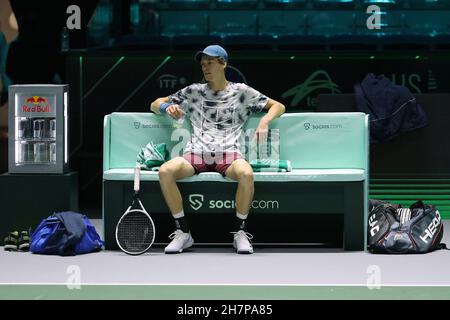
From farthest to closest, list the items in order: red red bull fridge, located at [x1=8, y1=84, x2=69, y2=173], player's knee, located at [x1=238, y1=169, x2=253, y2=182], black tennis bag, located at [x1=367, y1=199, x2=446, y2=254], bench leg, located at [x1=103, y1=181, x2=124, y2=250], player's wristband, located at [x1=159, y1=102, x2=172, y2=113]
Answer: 1. red red bull fridge, located at [x1=8, y1=84, x2=69, y2=173]
2. player's wristband, located at [x1=159, y1=102, x2=172, y2=113]
3. bench leg, located at [x1=103, y1=181, x2=124, y2=250]
4. black tennis bag, located at [x1=367, y1=199, x2=446, y2=254]
5. player's knee, located at [x1=238, y1=169, x2=253, y2=182]

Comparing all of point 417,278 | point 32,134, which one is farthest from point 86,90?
point 417,278

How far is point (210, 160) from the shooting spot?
23.0 feet

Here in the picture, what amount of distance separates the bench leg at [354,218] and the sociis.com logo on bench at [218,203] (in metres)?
0.47

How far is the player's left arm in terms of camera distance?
701 cm

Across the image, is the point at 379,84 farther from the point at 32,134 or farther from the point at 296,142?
the point at 32,134

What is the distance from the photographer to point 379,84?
29.4 feet

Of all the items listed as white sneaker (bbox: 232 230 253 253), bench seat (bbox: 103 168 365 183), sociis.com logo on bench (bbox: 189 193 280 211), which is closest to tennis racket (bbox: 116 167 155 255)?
bench seat (bbox: 103 168 365 183)

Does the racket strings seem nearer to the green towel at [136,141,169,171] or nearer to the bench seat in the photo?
the bench seat

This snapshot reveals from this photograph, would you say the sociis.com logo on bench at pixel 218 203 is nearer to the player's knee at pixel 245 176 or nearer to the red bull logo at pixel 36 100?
the player's knee at pixel 245 176

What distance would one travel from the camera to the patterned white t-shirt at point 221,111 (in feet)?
23.2

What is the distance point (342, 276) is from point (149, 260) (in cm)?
133

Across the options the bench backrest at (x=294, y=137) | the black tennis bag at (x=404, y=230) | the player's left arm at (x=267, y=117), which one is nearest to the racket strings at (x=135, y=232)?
the bench backrest at (x=294, y=137)

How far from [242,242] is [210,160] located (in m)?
0.60

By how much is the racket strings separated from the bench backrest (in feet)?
1.82
